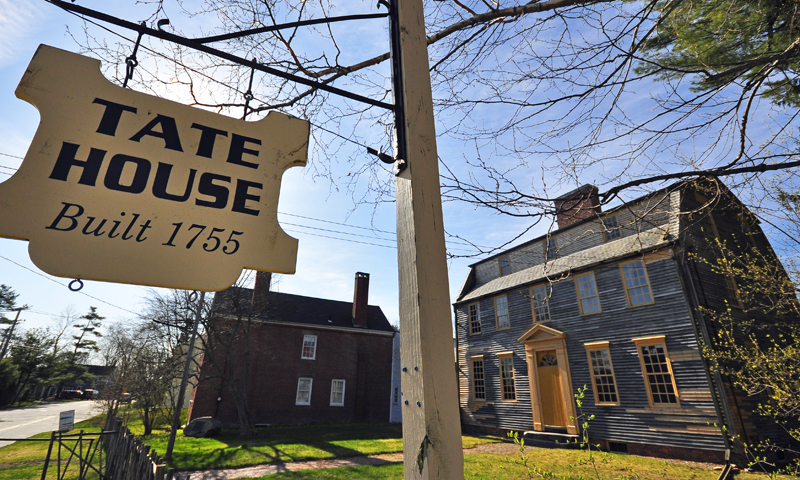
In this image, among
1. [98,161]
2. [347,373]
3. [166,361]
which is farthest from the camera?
[347,373]

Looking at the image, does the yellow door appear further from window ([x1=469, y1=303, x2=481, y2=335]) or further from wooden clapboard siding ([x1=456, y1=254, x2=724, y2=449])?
window ([x1=469, y1=303, x2=481, y2=335])

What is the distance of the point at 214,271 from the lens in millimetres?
1536

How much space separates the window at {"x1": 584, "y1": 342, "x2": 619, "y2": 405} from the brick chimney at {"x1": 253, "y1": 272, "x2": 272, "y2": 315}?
15.8m

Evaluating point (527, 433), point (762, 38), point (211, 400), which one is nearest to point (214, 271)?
point (762, 38)

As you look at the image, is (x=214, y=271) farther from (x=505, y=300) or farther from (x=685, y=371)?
(x=505, y=300)

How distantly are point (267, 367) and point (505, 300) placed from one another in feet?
48.9

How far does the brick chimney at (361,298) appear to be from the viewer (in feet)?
89.5

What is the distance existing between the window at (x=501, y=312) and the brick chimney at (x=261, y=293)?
12412 millimetres

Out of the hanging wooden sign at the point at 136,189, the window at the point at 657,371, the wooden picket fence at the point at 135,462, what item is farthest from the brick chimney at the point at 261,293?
the hanging wooden sign at the point at 136,189

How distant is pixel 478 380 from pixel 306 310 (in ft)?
43.8

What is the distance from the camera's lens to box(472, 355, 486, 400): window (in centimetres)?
1909

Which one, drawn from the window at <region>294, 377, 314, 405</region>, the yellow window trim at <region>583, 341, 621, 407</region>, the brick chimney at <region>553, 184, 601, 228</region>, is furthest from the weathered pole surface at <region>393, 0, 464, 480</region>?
the window at <region>294, 377, 314, 405</region>

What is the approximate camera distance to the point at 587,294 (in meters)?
15.5

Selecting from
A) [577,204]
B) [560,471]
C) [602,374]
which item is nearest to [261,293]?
[560,471]
